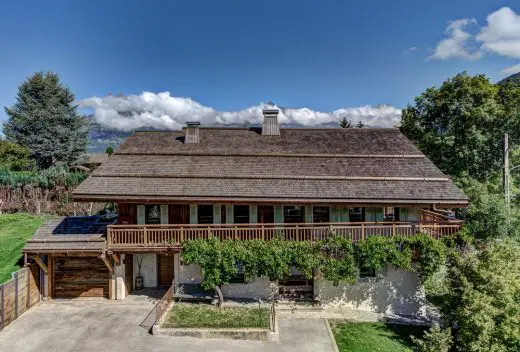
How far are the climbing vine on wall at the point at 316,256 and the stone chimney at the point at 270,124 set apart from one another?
25.0 ft

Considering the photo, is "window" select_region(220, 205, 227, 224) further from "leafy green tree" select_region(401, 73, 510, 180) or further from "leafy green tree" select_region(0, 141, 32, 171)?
"leafy green tree" select_region(0, 141, 32, 171)

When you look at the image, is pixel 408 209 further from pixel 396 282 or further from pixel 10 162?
pixel 10 162

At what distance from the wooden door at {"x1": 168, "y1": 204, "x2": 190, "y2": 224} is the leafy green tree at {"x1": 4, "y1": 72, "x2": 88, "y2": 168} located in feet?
89.4

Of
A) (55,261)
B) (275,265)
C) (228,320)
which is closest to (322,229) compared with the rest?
(275,265)

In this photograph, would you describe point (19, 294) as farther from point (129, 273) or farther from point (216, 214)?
point (216, 214)

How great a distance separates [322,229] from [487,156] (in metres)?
15.9

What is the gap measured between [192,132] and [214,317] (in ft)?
32.1

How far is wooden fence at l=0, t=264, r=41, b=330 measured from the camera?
39.1 feet

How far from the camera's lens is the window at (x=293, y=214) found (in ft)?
49.2

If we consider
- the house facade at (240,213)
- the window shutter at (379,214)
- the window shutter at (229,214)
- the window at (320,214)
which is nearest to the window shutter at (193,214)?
the house facade at (240,213)

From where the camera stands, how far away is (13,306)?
12.5 m

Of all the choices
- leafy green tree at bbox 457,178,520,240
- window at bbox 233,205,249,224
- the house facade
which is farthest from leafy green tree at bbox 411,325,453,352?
window at bbox 233,205,249,224

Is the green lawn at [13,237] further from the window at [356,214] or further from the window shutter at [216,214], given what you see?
the window at [356,214]

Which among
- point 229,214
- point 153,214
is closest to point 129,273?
point 153,214
